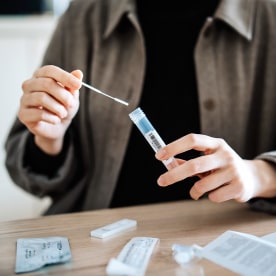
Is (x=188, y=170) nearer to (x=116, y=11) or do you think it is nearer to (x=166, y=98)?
(x=166, y=98)

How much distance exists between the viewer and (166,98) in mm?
904

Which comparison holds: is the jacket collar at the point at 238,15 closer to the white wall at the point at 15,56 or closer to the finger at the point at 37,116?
the finger at the point at 37,116

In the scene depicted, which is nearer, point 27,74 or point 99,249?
point 99,249

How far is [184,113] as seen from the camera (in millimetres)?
895

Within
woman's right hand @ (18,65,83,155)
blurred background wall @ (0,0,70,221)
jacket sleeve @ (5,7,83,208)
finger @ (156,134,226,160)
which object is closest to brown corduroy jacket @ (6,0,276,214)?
jacket sleeve @ (5,7,83,208)

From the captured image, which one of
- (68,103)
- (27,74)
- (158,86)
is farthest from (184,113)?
(27,74)

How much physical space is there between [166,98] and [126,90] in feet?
0.30

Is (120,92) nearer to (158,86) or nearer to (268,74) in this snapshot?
(158,86)

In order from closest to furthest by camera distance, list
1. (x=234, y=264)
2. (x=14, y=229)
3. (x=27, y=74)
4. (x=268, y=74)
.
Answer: (x=234, y=264) < (x=14, y=229) < (x=268, y=74) < (x=27, y=74)

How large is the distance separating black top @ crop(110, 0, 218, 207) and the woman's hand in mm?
227

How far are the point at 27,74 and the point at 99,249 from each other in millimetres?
1304

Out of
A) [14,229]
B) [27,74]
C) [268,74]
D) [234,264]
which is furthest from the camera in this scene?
[27,74]

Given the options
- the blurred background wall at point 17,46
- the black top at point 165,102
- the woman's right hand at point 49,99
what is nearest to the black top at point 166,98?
the black top at point 165,102

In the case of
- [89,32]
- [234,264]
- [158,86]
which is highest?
[89,32]
